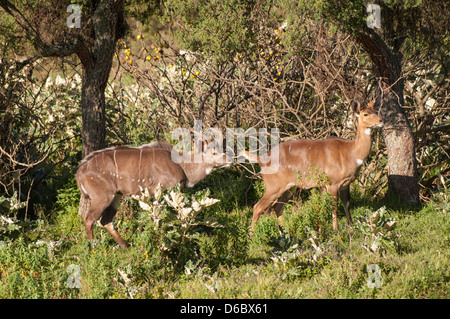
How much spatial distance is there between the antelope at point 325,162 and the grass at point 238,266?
0.67 meters

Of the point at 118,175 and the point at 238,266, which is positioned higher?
the point at 118,175

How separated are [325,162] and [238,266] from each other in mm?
2151

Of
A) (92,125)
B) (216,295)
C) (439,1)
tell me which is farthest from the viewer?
(92,125)

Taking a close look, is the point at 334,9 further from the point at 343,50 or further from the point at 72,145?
the point at 72,145

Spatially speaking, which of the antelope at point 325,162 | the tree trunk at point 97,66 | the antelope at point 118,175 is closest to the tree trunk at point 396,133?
the antelope at point 325,162

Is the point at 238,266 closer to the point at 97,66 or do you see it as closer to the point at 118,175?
the point at 118,175

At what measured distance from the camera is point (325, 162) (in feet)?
25.1

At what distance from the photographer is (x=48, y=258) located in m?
6.29

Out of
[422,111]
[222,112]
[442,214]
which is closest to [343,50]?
[422,111]

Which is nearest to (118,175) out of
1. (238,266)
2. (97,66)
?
(97,66)

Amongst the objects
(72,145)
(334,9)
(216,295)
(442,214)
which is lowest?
(216,295)

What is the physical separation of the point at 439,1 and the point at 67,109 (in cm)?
643

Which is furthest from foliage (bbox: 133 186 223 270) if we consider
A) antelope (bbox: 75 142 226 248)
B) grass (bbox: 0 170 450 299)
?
antelope (bbox: 75 142 226 248)

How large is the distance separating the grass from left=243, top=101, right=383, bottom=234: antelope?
0.67 m
